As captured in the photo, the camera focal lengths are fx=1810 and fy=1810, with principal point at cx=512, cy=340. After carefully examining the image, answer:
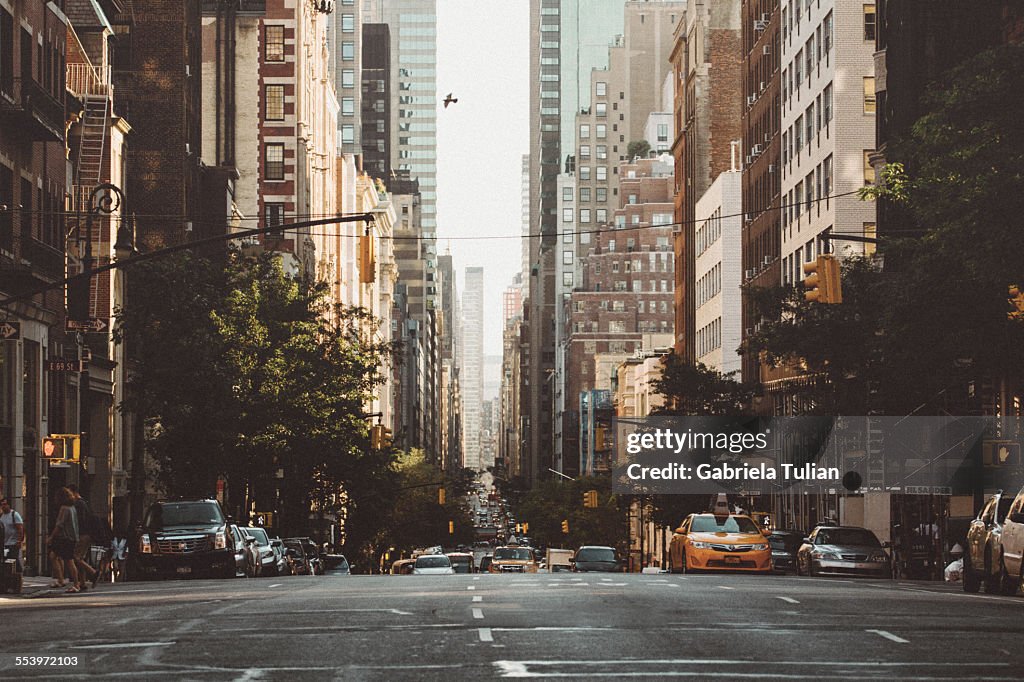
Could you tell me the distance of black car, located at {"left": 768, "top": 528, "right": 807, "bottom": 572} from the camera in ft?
179

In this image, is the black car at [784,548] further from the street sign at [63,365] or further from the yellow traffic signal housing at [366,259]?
the yellow traffic signal housing at [366,259]

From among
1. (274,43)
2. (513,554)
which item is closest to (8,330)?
(513,554)

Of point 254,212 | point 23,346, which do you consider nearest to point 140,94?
point 23,346

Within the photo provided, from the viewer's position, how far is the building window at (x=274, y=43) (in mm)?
112562

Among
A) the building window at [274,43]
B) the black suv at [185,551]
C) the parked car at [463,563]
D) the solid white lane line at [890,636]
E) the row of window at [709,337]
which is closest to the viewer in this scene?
the solid white lane line at [890,636]

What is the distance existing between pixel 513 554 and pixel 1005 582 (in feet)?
153

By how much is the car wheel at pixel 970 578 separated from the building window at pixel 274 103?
8589 centimetres

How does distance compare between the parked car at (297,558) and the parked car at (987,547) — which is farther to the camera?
the parked car at (297,558)

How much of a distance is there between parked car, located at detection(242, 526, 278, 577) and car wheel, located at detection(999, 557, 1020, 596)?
20400 mm

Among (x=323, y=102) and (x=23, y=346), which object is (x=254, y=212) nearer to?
(x=323, y=102)

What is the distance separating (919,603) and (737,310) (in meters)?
85.3

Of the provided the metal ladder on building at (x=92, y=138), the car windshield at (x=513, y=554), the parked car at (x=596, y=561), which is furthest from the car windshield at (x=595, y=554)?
the metal ladder on building at (x=92, y=138)

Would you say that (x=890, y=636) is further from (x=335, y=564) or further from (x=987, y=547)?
(x=335, y=564)

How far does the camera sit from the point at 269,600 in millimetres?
25109
